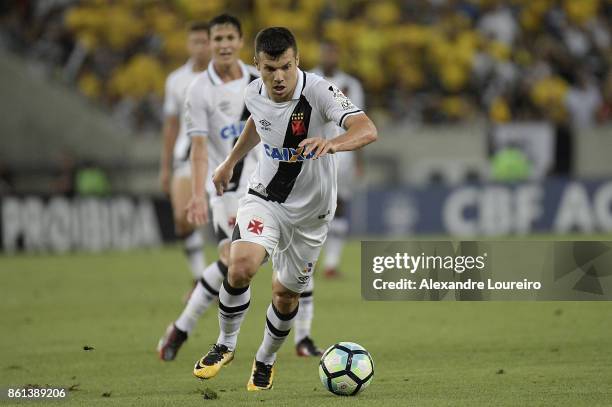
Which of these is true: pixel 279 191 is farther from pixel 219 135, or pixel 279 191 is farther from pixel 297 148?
pixel 219 135

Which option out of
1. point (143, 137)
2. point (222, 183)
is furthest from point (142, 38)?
point (222, 183)

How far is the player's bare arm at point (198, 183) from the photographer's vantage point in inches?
309

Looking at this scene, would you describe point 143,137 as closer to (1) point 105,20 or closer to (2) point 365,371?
(1) point 105,20

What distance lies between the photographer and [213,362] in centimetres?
693

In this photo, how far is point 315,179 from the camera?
681 centimetres

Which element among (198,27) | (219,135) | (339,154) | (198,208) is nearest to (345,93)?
(339,154)

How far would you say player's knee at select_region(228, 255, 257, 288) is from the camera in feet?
21.9

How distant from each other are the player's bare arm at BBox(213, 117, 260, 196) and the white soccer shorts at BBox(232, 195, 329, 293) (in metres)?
0.22

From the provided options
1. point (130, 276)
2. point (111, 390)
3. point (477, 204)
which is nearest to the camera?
point (111, 390)

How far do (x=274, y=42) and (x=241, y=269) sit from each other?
1.34 m

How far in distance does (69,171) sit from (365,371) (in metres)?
15.8

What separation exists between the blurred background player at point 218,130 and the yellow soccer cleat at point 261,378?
1486 millimetres

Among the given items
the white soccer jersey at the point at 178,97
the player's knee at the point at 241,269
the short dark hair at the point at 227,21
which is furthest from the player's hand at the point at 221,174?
the white soccer jersey at the point at 178,97

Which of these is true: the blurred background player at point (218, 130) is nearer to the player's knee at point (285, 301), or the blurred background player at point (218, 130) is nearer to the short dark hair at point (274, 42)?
the player's knee at point (285, 301)
